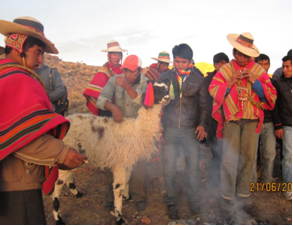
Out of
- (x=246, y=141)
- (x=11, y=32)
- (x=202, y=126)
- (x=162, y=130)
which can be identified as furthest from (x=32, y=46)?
(x=246, y=141)

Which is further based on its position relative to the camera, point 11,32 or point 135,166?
point 135,166

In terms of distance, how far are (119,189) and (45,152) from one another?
2.08m

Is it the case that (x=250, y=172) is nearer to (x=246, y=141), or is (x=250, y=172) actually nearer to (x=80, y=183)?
(x=246, y=141)

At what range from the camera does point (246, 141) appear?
3570 millimetres

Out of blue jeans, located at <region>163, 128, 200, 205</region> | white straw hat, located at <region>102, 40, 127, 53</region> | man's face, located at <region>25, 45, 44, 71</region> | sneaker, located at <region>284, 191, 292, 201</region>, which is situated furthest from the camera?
white straw hat, located at <region>102, 40, 127, 53</region>

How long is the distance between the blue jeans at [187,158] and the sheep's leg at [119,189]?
77 cm

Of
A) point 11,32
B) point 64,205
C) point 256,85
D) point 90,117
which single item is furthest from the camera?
point 64,205

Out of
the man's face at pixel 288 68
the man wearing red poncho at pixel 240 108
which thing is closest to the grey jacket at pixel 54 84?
the man wearing red poncho at pixel 240 108

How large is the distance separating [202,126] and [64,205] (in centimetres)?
287

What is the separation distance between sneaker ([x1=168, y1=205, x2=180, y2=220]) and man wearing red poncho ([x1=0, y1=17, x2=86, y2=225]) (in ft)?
6.96

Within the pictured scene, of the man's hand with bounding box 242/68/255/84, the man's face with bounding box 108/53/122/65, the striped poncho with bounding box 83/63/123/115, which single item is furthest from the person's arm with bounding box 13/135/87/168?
the man's face with bounding box 108/53/122/65

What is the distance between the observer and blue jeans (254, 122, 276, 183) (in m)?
4.14

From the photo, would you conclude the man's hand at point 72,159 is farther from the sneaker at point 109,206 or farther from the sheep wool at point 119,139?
the sneaker at point 109,206
